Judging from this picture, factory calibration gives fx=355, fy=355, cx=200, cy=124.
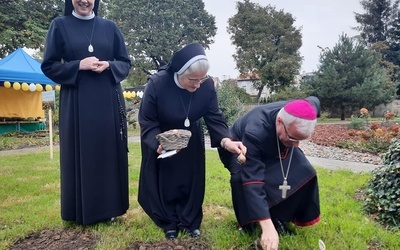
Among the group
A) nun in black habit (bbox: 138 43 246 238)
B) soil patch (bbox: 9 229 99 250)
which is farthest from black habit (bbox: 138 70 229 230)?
soil patch (bbox: 9 229 99 250)

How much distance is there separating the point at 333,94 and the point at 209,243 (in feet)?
67.1

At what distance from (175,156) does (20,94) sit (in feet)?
38.3

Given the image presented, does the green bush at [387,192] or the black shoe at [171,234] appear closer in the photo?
the black shoe at [171,234]

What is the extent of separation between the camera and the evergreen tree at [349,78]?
830 inches

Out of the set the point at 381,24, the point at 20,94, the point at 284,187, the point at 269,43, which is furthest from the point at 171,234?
the point at 381,24

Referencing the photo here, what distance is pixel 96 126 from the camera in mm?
3025

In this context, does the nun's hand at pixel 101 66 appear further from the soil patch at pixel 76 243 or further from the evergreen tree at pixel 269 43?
the evergreen tree at pixel 269 43

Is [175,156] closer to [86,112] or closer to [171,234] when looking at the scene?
[171,234]

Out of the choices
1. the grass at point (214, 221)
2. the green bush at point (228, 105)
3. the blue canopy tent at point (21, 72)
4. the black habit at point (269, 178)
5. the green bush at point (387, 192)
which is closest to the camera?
the black habit at point (269, 178)

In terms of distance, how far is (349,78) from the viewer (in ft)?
70.3

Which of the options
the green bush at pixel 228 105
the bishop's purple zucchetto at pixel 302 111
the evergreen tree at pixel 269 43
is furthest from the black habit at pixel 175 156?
the evergreen tree at pixel 269 43

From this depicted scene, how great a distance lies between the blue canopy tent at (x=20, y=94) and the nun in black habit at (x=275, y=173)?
7882mm

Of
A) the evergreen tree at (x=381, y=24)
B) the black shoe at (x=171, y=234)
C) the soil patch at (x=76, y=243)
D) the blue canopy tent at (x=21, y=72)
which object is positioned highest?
the evergreen tree at (x=381, y=24)

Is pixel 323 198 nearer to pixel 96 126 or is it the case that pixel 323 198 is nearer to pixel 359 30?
pixel 96 126
